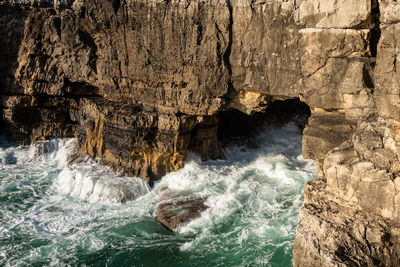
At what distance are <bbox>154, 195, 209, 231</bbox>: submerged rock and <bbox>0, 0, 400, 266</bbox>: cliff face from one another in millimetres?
2098

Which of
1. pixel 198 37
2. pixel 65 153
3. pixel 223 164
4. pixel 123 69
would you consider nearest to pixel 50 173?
pixel 65 153

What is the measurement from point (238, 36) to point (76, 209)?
8190 millimetres

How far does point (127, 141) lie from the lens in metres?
14.4

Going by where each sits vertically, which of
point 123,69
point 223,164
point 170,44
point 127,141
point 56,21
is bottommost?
point 223,164

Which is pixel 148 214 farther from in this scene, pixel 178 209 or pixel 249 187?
pixel 249 187

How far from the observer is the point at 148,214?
40.2 ft

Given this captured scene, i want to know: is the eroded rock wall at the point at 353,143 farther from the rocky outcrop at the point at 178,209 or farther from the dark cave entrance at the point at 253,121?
the dark cave entrance at the point at 253,121

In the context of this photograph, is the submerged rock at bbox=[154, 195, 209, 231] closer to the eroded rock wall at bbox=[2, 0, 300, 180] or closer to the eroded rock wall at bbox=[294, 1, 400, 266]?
the eroded rock wall at bbox=[2, 0, 300, 180]

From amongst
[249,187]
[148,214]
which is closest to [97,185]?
[148,214]

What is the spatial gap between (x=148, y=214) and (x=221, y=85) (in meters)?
5.01

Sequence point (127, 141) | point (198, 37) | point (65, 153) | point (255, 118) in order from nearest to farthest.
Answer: point (198, 37)
point (127, 141)
point (65, 153)
point (255, 118)

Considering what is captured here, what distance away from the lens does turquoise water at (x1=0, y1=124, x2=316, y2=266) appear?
10.1 metres

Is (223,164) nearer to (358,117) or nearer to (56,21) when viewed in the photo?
(358,117)

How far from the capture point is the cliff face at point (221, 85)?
6609 millimetres
